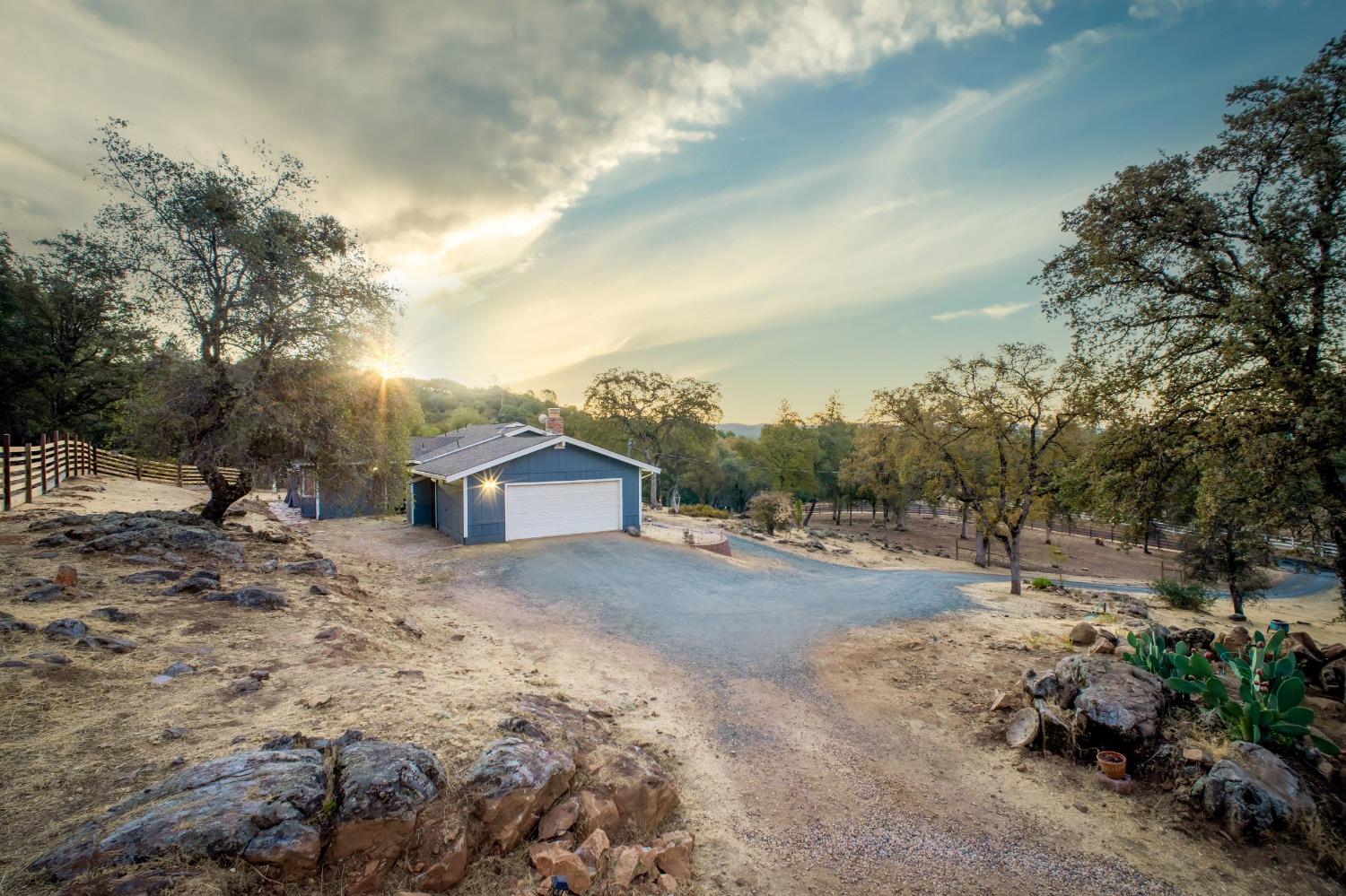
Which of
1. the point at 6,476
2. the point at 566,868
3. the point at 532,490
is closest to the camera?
the point at 566,868

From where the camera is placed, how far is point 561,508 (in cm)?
1916

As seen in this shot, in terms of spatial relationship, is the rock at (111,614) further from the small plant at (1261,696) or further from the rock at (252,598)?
the small plant at (1261,696)

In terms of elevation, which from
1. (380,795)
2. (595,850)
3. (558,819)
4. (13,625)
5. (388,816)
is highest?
(13,625)

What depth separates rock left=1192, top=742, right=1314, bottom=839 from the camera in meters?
4.60

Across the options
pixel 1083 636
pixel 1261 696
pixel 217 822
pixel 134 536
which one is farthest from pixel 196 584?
pixel 1083 636

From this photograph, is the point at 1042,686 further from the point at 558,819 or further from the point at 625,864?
the point at 558,819

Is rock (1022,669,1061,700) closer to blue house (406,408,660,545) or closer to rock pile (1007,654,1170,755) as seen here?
rock pile (1007,654,1170,755)

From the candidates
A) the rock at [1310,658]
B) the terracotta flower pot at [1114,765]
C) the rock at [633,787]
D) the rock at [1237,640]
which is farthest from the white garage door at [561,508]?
the rock at [1310,658]

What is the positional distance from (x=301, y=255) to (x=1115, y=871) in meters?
16.5

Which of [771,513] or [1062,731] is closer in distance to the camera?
[1062,731]

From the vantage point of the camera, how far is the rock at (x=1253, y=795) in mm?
4598

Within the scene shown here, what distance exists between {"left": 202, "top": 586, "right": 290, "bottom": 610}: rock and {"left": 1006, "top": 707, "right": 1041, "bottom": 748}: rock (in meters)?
10.2

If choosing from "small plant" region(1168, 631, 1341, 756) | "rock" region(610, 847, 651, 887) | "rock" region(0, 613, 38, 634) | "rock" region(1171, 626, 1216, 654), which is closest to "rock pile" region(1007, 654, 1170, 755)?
"small plant" region(1168, 631, 1341, 756)

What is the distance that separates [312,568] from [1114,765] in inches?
504
